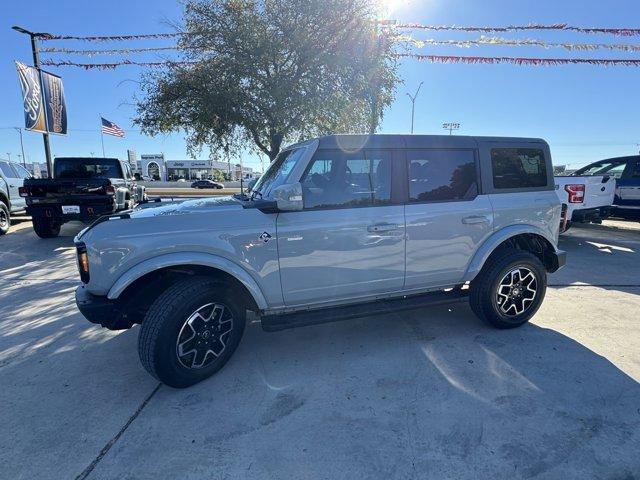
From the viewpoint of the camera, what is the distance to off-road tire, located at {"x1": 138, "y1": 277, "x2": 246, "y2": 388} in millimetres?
2602

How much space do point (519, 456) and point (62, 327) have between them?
14.2 ft

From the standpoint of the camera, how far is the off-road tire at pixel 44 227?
329 inches

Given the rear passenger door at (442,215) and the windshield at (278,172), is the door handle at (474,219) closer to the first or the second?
the rear passenger door at (442,215)

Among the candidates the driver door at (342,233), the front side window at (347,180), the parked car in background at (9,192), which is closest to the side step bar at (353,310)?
the driver door at (342,233)

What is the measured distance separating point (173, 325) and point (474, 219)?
2.79 meters

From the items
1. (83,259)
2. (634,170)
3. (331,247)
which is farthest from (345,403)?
(634,170)

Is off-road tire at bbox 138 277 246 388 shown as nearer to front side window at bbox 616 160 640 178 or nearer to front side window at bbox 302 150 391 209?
front side window at bbox 302 150 391 209

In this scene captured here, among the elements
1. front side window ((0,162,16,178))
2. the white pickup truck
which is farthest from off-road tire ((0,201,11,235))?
the white pickup truck

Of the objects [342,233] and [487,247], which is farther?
[487,247]

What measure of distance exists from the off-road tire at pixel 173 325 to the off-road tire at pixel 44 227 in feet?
25.3

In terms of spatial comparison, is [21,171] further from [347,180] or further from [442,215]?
[442,215]

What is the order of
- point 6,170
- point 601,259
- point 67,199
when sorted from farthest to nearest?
point 6,170 → point 67,199 → point 601,259

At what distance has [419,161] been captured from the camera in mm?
3350

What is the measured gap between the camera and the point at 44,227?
852 centimetres
